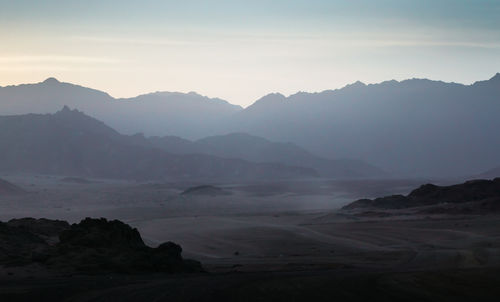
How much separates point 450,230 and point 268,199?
61.9 m

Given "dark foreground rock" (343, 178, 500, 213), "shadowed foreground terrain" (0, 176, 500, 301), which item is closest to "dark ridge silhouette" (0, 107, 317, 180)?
"shadowed foreground terrain" (0, 176, 500, 301)

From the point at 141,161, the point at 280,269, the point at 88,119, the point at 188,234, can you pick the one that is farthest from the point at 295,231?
the point at 88,119

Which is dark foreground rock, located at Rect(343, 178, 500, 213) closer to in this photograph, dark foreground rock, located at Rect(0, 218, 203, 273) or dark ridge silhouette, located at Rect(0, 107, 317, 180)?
dark foreground rock, located at Rect(0, 218, 203, 273)

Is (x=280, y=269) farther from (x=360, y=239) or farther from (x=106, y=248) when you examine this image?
(x=360, y=239)

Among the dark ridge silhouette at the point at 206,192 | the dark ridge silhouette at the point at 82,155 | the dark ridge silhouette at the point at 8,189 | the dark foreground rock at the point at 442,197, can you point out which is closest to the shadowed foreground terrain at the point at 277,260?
the dark foreground rock at the point at 442,197

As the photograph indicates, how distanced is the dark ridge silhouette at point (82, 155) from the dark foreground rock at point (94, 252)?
13888 cm

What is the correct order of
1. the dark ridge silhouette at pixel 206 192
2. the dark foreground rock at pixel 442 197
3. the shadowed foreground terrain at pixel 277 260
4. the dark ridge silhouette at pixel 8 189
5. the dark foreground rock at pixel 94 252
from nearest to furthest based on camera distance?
the shadowed foreground terrain at pixel 277 260
the dark foreground rock at pixel 94 252
the dark foreground rock at pixel 442 197
the dark ridge silhouette at pixel 8 189
the dark ridge silhouette at pixel 206 192

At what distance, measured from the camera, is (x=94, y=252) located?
26.6 metres

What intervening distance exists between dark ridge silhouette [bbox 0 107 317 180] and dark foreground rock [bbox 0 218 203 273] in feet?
456

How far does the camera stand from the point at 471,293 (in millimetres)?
19469

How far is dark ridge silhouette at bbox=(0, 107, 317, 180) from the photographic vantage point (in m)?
168

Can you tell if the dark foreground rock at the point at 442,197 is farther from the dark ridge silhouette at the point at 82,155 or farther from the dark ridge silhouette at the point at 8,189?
the dark ridge silhouette at the point at 82,155

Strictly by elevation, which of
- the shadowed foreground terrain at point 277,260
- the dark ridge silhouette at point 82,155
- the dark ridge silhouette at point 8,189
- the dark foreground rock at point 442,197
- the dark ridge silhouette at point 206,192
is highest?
the dark ridge silhouette at point 82,155

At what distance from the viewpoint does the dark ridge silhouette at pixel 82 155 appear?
168m
